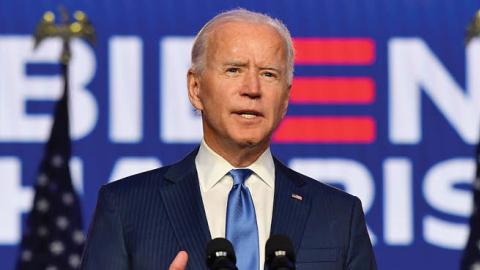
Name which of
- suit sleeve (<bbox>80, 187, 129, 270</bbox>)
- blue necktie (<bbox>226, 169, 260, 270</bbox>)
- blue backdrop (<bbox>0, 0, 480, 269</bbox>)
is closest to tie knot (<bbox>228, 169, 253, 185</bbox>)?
blue necktie (<bbox>226, 169, 260, 270</bbox>)

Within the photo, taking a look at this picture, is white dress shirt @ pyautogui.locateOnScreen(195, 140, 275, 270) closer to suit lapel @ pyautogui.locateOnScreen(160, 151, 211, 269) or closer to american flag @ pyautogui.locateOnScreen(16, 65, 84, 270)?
suit lapel @ pyautogui.locateOnScreen(160, 151, 211, 269)

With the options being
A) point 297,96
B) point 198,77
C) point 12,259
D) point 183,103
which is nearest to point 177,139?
point 183,103

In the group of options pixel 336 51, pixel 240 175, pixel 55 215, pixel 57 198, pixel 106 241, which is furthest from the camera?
pixel 55 215

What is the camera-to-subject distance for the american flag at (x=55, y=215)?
260 inches

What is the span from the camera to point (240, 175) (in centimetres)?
239

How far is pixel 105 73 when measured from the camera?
21.7 ft

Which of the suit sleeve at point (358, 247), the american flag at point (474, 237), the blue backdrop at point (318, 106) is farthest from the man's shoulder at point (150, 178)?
the american flag at point (474, 237)

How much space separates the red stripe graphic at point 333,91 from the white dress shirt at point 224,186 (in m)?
4.25

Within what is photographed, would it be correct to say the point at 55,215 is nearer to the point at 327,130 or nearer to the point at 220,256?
the point at 327,130

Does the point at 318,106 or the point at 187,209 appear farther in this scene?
the point at 318,106

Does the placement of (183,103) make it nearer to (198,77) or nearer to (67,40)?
(67,40)

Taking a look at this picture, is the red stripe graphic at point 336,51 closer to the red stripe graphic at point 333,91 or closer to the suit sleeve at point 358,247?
the red stripe graphic at point 333,91

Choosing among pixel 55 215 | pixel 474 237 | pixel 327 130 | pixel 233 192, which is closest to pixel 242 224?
pixel 233 192

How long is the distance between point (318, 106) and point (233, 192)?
14.3 feet
